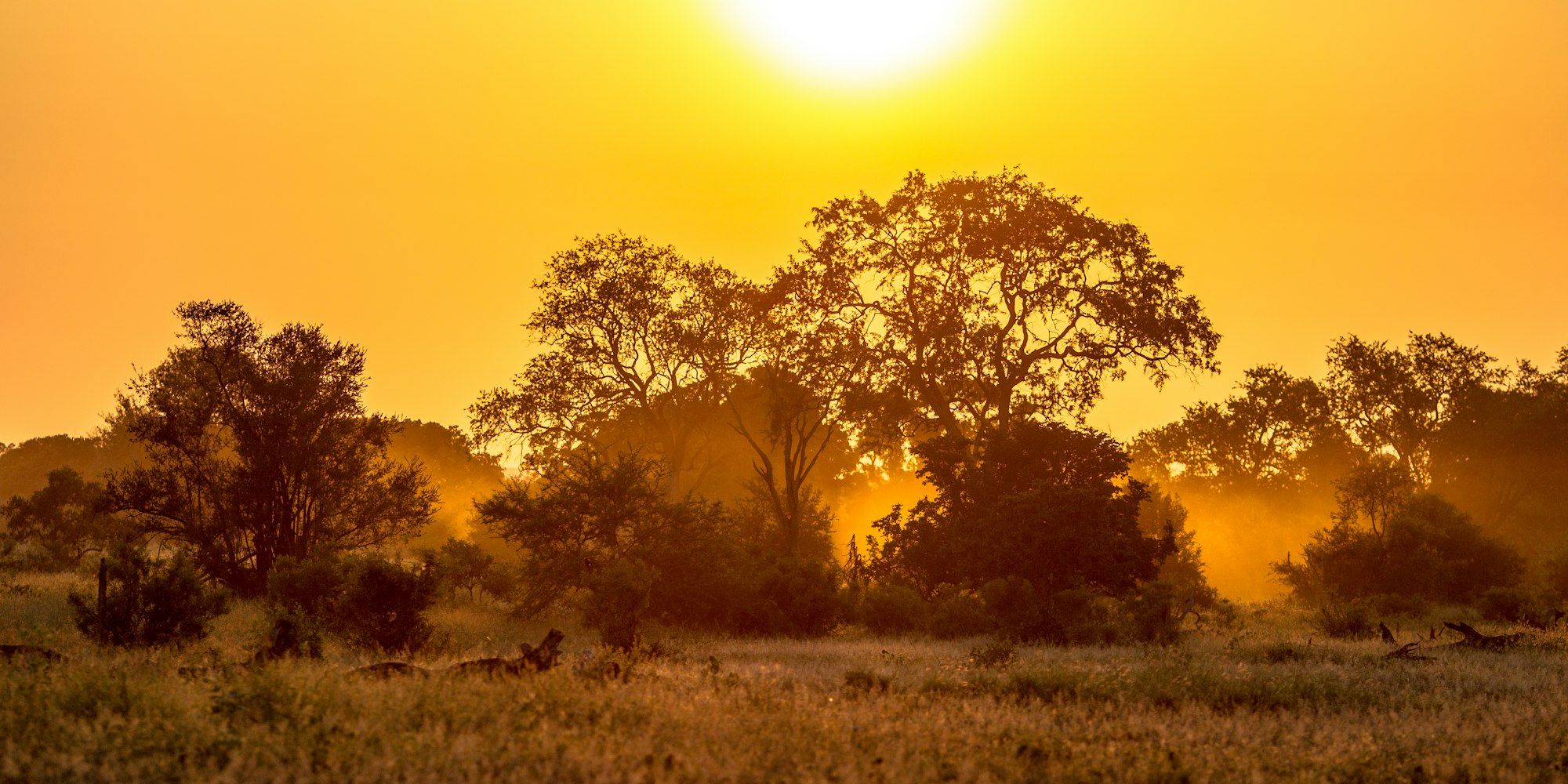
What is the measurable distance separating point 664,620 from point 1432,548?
28.5 meters

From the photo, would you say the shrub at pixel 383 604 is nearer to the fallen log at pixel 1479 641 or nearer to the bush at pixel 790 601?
the bush at pixel 790 601

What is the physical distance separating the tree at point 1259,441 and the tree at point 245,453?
60.2m

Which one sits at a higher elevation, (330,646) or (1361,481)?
(1361,481)

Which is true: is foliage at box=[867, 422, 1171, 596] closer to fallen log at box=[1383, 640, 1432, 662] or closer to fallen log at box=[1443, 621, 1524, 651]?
fallen log at box=[1443, 621, 1524, 651]

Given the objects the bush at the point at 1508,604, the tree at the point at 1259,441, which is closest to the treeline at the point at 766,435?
the bush at the point at 1508,604

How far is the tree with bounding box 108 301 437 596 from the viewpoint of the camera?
108 feet

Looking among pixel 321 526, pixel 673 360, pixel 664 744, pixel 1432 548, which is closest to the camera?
pixel 664 744

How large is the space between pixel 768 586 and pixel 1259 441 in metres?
56.4

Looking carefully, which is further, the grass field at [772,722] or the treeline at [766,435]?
the treeline at [766,435]

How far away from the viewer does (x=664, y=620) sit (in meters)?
28.6

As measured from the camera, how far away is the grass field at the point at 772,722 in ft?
29.5

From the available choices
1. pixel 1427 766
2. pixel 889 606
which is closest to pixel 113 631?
pixel 889 606

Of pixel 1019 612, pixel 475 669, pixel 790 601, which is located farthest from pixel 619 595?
pixel 475 669

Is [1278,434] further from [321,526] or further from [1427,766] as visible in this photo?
[1427,766]
